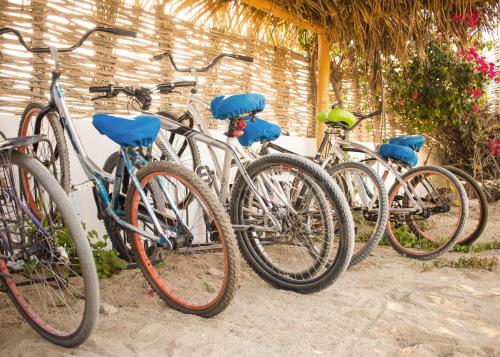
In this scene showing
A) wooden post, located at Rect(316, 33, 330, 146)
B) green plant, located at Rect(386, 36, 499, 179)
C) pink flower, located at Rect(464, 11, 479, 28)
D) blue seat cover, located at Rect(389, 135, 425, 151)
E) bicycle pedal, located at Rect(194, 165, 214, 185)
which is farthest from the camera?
green plant, located at Rect(386, 36, 499, 179)

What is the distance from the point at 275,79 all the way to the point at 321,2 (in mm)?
842

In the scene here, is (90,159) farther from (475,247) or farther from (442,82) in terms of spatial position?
(442,82)

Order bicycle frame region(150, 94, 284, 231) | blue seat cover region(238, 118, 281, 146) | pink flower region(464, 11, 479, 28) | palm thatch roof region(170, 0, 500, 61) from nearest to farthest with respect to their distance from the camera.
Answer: bicycle frame region(150, 94, 284, 231) < blue seat cover region(238, 118, 281, 146) < palm thatch roof region(170, 0, 500, 61) < pink flower region(464, 11, 479, 28)

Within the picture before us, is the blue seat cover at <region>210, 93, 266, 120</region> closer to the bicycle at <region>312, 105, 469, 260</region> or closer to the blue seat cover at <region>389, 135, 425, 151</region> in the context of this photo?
the bicycle at <region>312, 105, 469, 260</region>

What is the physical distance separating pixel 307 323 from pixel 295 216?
1.84 feet

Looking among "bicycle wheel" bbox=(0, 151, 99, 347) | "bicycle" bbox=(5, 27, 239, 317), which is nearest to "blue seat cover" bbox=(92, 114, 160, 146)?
"bicycle" bbox=(5, 27, 239, 317)

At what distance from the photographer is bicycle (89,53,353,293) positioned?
2273 millimetres

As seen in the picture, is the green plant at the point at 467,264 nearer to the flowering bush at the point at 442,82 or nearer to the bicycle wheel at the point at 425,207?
the bicycle wheel at the point at 425,207

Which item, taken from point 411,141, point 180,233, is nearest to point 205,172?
point 180,233

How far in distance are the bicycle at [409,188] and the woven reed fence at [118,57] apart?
46.3 inches

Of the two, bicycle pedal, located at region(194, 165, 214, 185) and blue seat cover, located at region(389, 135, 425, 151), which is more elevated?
blue seat cover, located at region(389, 135, 425, 151)

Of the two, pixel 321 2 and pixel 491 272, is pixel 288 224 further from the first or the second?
pixel 321 2

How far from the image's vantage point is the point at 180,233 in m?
2.14

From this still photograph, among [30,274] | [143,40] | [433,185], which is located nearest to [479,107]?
[433,185]
